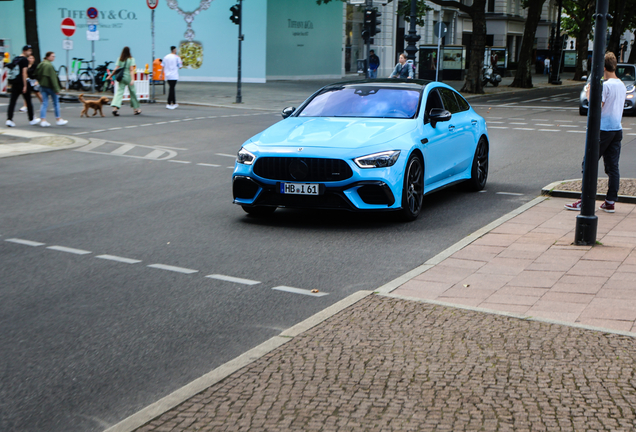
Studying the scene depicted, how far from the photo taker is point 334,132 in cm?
882

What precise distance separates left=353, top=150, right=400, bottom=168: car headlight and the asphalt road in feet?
2.24

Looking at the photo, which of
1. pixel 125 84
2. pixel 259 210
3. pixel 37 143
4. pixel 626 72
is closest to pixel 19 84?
pixel 37 143

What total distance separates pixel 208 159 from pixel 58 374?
9986 millimetres

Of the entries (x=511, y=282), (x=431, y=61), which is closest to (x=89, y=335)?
(x=511, y=282)

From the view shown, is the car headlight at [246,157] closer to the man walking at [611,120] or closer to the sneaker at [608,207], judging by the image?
the man walking at [611,120]

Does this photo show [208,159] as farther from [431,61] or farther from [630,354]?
[431,61]

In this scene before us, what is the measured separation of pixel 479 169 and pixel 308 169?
12.0ft

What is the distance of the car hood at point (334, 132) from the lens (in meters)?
8.55

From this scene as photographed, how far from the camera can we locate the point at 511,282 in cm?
629

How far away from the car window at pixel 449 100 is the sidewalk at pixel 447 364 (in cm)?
411

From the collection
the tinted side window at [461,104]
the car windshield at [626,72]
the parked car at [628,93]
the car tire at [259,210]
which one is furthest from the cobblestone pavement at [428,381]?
the car windshield at [626,72]

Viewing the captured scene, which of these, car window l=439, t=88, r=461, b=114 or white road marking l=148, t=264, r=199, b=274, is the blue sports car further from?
white road marking l=148, t=264, r=199, b=274

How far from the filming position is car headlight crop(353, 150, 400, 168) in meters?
8.36

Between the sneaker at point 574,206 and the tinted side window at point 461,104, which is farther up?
the tinted side window at point 461,104
